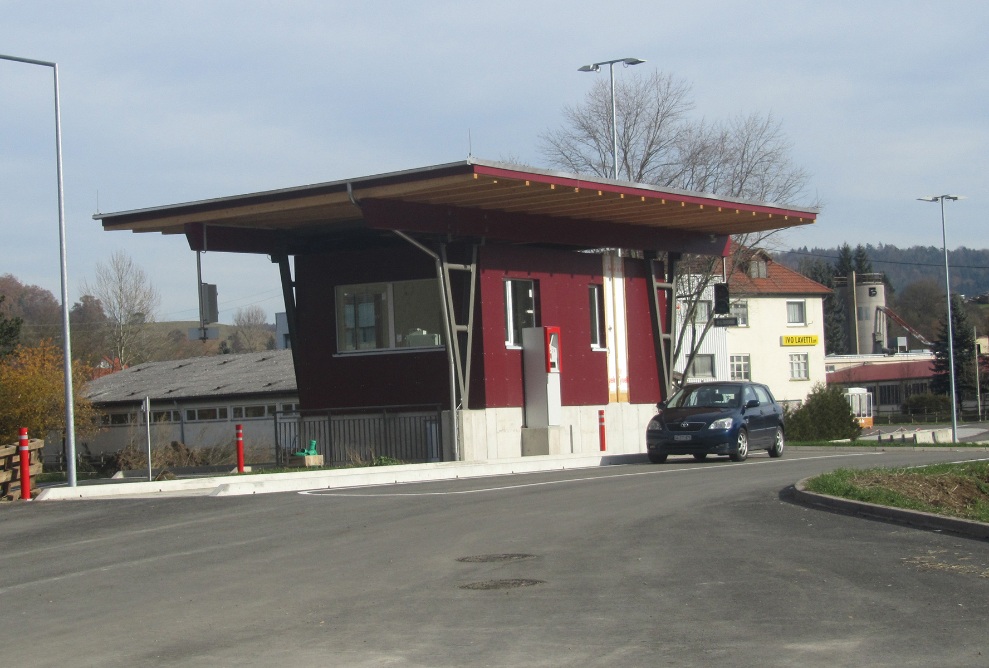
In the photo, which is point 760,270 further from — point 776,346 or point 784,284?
point 776,346

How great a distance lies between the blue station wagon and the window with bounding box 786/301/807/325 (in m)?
56.1

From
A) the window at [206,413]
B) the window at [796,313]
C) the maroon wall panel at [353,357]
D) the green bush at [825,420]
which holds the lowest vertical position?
the green bush at [825,420]

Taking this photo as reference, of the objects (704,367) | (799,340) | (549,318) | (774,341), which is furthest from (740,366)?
(549,318)

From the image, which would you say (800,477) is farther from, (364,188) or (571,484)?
(364,188)

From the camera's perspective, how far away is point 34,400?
46.2m

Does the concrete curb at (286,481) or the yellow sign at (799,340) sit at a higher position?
the yellow sign at (799,340)

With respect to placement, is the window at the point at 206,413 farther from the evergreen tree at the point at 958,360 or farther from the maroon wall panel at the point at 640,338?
the evergreen tree at the point at 958,360

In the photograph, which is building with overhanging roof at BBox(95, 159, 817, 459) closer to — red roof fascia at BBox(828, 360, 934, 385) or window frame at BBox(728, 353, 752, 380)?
window frame at BBox(728, 353, 752, 380)

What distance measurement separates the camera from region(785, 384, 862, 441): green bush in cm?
4797

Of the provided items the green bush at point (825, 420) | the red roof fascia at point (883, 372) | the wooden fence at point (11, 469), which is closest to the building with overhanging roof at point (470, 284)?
the wooden fence at point (11, 469)

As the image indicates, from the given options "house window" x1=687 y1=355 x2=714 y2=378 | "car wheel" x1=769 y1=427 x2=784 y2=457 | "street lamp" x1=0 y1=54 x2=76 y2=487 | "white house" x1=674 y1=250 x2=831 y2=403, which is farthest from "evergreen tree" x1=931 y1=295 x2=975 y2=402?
"street lamp" x1=0 y1=54 x2=76 y2=487

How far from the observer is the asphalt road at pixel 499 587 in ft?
23.7

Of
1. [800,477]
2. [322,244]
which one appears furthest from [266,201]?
[800,477]

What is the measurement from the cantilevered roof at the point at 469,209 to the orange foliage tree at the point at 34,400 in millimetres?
21664
